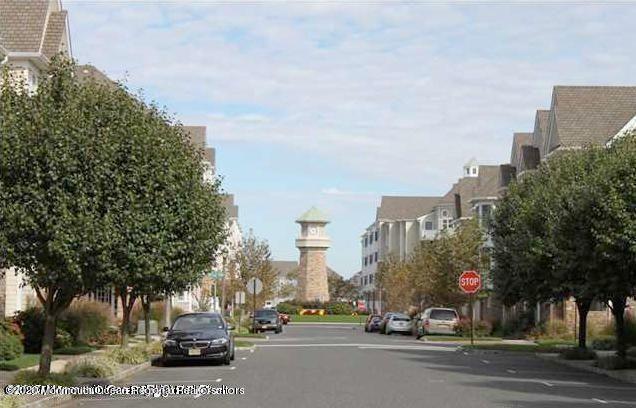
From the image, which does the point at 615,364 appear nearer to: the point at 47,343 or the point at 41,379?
the point at 47,343

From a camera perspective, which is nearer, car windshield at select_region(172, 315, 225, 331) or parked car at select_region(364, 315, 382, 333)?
car windshield at select_region(172, 315, 225, 331)

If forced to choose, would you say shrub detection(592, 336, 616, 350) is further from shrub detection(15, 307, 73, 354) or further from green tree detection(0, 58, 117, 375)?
green tree detection(0, 58, 117, 375)

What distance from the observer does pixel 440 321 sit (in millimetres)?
52469

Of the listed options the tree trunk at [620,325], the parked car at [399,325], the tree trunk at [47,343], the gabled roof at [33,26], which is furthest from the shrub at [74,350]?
the parked car at [399,325]

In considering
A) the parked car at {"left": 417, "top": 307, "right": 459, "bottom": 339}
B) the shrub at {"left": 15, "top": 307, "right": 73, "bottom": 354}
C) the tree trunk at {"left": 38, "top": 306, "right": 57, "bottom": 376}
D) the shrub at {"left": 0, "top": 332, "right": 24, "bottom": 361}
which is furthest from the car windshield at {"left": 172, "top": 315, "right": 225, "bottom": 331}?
the parked car at {"left": 417, "top": 307, "right": 459, "bottom": 339}

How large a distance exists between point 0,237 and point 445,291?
4217 centimetres

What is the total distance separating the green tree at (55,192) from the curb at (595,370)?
44.6 ft

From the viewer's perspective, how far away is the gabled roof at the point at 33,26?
36.8m

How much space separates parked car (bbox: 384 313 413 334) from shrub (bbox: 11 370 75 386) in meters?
42.0

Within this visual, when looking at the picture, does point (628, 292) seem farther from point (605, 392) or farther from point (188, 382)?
point (188, 382)

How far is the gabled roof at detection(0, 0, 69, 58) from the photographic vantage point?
36750 millimetres

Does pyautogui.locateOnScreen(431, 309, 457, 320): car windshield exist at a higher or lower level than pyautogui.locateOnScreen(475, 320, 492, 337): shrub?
higher

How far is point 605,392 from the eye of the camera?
71.9 feet

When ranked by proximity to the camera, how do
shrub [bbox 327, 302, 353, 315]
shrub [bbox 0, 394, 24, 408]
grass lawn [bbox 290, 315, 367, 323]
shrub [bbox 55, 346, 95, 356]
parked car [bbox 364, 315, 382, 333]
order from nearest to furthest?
shrub [bbox 0, 394, 24, 408] < shrub [bbox 55, 346, 95, 356] < parked car [bbox 364, 315, 382, 333] < grass lawn [bbox 290, 315, 367, 323] < shrub [bbox 327, 302, 353, 315]
